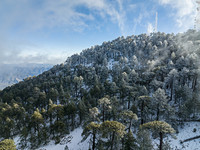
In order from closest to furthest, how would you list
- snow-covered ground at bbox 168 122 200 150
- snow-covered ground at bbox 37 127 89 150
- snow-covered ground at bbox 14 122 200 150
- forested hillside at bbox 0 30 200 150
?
forested hillside at bbox 0 30 200 150 → snow-covered ground at bbox 168 122 200 150 → snow-covered ground at bbox 14 122 200 150 → snow-covered ground at bbox 37 127 89 150

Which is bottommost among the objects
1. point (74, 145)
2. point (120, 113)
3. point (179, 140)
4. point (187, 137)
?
point (74, 145)

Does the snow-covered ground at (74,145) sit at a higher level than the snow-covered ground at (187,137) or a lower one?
lower

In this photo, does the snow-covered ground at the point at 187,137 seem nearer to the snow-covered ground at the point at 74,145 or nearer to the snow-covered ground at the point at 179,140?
the snow-covered ground at the point at 179,140

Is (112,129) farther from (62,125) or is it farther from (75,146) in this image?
(62,125)

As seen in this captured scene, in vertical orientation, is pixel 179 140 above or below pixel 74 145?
above

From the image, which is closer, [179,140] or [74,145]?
[179,140]

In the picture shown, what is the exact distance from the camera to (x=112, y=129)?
19.9m

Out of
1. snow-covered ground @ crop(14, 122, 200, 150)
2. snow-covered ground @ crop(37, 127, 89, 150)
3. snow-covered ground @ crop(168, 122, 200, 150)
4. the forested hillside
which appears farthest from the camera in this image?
snow-covered ground @ crop(37, 127, 89, 150)

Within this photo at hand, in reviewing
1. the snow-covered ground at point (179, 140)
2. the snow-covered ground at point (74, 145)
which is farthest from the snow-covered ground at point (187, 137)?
the snow-covered ground at point (74, 145)

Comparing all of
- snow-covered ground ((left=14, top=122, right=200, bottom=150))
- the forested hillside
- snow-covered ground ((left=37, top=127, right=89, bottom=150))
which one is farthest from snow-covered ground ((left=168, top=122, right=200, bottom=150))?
snow-covered ground ((left=37, top=127, right=89, bottom=150))

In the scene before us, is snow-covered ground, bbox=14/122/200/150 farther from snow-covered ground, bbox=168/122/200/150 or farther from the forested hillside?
the forested hillside

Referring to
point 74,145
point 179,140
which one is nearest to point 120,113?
point 179,140

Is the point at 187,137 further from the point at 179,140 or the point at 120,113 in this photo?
the point at 120,113

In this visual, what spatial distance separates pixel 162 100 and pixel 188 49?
58.3 metres
